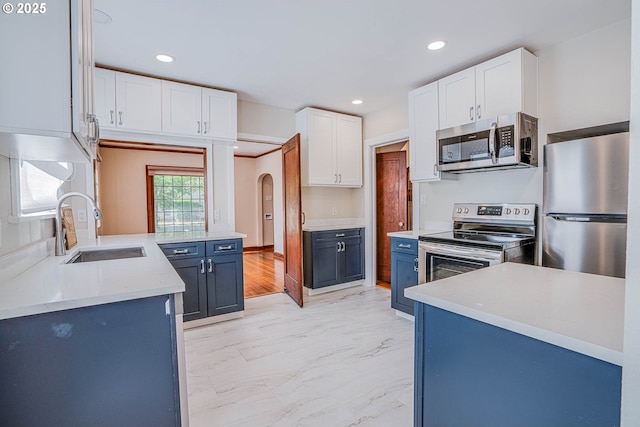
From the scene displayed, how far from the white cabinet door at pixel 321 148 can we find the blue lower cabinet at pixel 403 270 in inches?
52.6

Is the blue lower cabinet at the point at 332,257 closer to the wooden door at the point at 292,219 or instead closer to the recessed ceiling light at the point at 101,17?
the wooden door at the point at 292,219

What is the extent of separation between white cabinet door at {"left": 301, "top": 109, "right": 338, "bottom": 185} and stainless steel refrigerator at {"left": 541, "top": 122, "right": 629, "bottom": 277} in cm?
240

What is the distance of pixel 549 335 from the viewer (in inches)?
32.7

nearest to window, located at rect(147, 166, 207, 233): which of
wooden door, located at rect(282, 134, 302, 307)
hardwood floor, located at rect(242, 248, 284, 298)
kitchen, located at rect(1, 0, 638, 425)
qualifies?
hardwood floor, located at rect(242, 248, 284, 298)

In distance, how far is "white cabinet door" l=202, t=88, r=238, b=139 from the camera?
339 centimetres

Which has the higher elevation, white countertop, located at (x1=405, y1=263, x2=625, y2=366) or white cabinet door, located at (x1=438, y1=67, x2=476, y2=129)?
white cabinet door, located at (x1=438, y1=67, x2=476, y2=129)

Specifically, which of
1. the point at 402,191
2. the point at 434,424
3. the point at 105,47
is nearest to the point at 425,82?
the point at 402,191

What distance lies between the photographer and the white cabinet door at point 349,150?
14.3 feet

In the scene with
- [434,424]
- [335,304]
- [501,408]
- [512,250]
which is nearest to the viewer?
[501,408]

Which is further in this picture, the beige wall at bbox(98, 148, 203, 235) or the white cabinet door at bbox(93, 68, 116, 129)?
the beige wall at bbox(98, 148, 203, 235)

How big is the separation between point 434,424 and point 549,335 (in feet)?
1.97

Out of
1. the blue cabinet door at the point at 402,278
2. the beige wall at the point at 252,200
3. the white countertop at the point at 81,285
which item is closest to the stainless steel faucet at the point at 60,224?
the white countertop at the point at 81,285

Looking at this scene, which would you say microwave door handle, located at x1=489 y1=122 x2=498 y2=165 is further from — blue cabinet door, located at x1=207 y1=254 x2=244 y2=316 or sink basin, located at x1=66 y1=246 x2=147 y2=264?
sink basin, located at x1=66 y1=246 x2=147 y2=264

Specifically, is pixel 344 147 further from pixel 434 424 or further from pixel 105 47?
pixel 434 424
